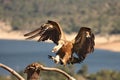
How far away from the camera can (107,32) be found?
368ft

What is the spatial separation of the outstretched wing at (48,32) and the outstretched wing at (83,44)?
0.17 m

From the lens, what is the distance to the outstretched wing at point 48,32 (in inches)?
182

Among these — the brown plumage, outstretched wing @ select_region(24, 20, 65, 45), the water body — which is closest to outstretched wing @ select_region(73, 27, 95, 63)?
the brown plumage

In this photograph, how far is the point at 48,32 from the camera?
4.85 m

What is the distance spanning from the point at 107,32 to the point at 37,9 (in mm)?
35163

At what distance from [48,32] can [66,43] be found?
47 centimetres

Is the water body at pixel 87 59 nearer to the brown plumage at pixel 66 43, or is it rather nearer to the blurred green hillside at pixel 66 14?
the blurred green hillside at pixel 66 14

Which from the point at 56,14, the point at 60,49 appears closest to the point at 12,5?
the point at 56,14

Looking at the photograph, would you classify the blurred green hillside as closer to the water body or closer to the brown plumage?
the water body

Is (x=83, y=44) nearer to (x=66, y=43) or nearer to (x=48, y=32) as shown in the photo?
(x=66, y=43)

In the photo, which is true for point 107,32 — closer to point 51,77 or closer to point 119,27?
point 119,27

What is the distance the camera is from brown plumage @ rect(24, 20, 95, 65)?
432 centimetres

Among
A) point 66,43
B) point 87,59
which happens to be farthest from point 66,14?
point 66,43

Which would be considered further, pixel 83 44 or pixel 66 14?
pixel 66 14
